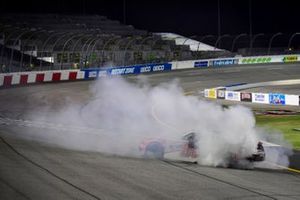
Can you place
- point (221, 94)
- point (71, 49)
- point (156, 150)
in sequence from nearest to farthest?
1. point (156, 150)
2. point (221, 94)
3. point (71, 49)

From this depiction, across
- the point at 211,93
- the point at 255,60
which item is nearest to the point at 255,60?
the point at 255,60

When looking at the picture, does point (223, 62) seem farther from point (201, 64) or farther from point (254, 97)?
point (254, 97)

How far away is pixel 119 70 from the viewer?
56281 millimetres

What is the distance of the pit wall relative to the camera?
4647 centimetres

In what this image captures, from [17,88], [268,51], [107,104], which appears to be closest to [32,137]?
[107,104]

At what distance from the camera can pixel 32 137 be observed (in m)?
20.1

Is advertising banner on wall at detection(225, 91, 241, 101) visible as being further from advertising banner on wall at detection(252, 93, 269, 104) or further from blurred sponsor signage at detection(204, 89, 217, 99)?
advertising banner on wall at detection(252, 93, 269, 104)

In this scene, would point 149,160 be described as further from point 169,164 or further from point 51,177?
point 51,177

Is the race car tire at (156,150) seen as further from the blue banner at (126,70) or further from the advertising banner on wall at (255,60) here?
the advertising banner on wall at (255,60)

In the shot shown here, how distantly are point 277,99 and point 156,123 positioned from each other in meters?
16.8

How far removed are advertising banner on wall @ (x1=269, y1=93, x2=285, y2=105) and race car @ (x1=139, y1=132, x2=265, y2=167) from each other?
21.1 m

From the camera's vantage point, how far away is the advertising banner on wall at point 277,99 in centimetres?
3625

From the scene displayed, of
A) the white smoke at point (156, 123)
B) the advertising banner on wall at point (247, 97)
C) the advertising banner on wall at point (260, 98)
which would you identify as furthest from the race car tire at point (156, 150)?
the advertising banner on wall at point (247, 97)

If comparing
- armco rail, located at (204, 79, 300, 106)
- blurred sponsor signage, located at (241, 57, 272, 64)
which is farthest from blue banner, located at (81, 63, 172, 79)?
armco rail, located at (204, 79, 300, 106)
